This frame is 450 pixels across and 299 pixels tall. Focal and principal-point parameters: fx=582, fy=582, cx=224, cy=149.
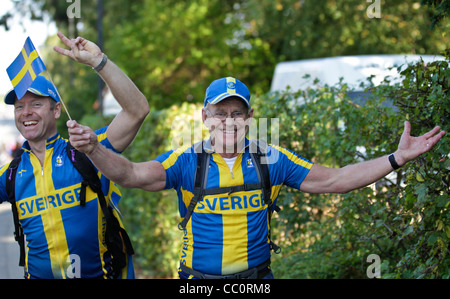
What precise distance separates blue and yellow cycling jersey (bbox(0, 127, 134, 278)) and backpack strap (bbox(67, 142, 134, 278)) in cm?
4

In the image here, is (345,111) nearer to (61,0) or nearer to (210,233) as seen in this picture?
(210,233)

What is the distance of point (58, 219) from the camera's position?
3.87m

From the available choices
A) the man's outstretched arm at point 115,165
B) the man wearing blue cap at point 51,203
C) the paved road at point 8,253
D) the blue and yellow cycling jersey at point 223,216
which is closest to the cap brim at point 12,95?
the man wearing blue cap at point 51,203

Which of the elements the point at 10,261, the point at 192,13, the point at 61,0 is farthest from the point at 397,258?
the point at 61,0

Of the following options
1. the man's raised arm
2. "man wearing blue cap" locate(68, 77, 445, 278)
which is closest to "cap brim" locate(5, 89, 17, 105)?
the man's raised arm

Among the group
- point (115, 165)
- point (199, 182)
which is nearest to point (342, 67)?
point (199, 182)

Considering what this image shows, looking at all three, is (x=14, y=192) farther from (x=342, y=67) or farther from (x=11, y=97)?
(x=342, y=67)

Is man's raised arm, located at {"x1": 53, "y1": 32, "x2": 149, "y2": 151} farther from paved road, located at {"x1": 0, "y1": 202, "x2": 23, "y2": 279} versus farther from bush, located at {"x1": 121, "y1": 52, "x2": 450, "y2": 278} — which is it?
paved road, located at {"x1": 0, "y1": 202, "x2": 23, "y2": 279}

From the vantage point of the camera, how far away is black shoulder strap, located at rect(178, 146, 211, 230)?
3.44 metres

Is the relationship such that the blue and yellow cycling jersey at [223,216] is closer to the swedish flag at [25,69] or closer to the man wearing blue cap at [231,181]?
the man wearing blue cap at [231,181]

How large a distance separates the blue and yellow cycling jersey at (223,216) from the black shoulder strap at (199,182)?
1.0 inches

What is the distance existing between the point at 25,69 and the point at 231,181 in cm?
153

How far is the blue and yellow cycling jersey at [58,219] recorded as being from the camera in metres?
3.87
